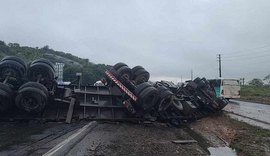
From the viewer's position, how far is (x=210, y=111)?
559 inches

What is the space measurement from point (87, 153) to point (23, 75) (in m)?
6.69

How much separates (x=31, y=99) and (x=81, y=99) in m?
2.29

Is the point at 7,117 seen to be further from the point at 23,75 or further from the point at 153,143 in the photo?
the point at 153,143

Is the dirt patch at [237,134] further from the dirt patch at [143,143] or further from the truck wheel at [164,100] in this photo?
the truck wheel at [164,100]

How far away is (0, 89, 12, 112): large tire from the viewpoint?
9672 millimetres

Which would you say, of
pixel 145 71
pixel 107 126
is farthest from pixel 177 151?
pixel 145 71

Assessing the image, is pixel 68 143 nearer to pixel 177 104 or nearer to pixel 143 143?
pixel 143 143

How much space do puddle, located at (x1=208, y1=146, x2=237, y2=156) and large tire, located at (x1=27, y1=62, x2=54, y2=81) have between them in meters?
6.19

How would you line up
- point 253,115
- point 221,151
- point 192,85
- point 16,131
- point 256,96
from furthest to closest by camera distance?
1. point 256,96
2. point 253,115
3. point 192,85
4. point 16,131
5. point 221,151

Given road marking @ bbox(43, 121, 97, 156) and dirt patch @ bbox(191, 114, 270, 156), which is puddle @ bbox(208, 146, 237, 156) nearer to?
dirt patch @ bbox(191, 114, 270, 156)

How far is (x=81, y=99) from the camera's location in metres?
11.8

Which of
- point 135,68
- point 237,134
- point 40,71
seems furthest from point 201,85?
point 40,71

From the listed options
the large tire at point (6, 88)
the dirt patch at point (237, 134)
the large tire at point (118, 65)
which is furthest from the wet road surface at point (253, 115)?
the large tire at point (6, 88)

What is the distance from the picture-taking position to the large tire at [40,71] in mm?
11719
